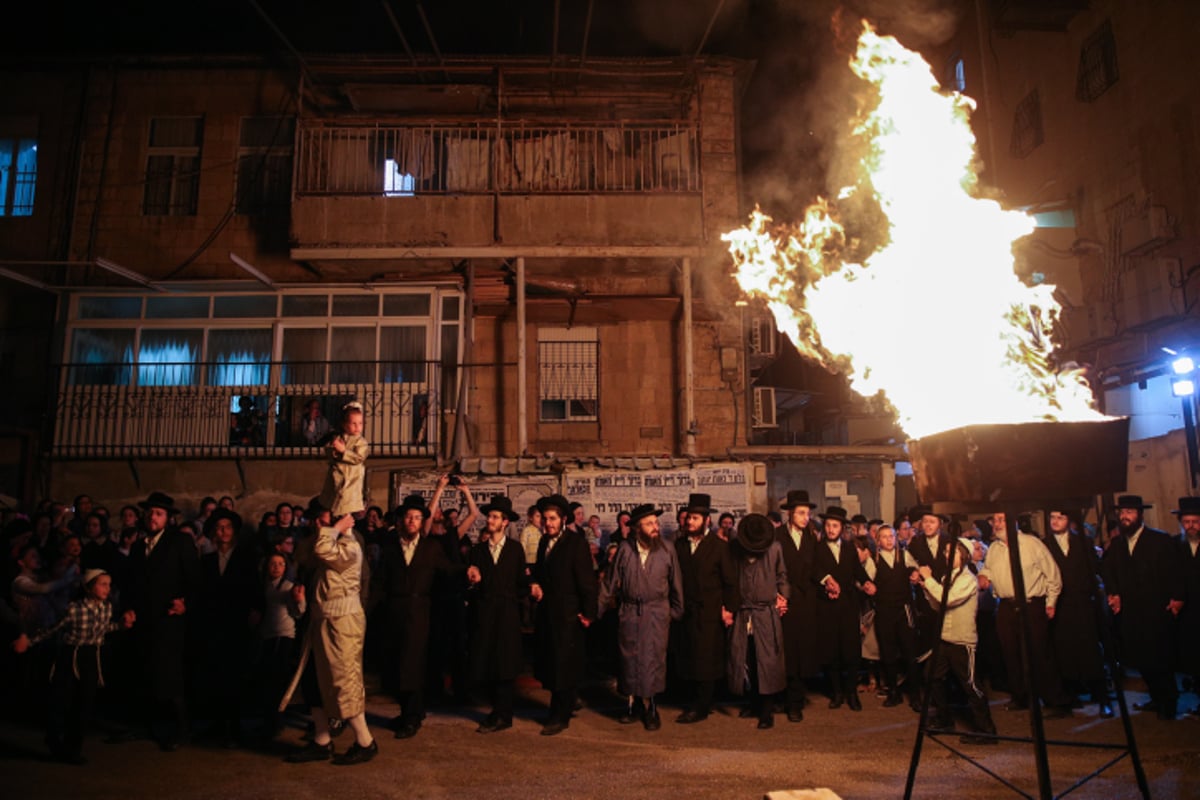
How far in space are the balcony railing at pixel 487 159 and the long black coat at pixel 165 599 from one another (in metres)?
9.78

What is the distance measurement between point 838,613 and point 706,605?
155 centimetres

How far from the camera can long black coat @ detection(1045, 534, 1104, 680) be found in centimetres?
783

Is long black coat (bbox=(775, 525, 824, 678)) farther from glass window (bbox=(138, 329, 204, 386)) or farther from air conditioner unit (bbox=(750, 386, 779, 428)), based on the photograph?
glass window (bbox=(138, 329, 204, 386))

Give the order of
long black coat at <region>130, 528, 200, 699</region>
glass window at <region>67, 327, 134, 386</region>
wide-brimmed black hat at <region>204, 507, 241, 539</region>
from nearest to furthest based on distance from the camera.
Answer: long black coat at <region>130, 528, 200, 699</region> → wide-brimmed black hat at <region>204, 507, 241, 539</region> → glass window at <region>67, 327, 134, 386</region>

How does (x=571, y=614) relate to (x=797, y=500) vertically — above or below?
below

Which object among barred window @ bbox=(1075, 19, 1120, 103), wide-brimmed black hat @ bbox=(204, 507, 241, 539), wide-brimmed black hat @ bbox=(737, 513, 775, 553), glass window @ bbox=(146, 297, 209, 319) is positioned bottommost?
wide-brimmed black hat @ bbox=(737, 513, 775, 553)

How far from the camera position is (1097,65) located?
15.8m

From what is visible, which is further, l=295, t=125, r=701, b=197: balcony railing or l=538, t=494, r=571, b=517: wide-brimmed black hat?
l=295, t=125, r=701, b=197: balcony railing

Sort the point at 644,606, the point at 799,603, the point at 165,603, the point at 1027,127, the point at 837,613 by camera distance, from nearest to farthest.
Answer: the point at 165,603 → the point at 644,606 → the point at 799,603 → the point at 837,613 → the point at 1027,127

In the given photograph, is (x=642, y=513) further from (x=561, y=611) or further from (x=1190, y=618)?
(x=1190, y=618)

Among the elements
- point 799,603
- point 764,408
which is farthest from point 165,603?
point 764,408

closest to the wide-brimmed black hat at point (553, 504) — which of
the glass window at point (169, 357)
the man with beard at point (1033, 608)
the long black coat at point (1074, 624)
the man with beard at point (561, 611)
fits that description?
the man with beard at point (561, 611)

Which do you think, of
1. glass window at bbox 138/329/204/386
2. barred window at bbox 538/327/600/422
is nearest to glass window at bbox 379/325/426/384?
barred window at bbox 538/327/600/422

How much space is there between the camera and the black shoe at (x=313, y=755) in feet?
20.0
